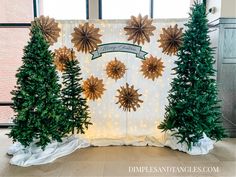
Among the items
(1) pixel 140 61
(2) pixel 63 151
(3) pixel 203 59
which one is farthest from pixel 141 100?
(2) pixel 63 151

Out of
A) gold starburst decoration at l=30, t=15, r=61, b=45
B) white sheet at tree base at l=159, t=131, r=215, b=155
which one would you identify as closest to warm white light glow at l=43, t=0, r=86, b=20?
gold starburst decoration at l=30, t=15, r=61, b=45

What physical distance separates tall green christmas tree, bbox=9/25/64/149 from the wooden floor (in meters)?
0.42

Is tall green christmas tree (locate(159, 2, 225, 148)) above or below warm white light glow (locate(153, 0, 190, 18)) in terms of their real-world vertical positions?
below

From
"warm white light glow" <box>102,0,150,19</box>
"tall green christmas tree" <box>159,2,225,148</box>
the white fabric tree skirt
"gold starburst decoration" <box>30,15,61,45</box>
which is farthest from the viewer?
"warm white light glow" <box>102,0,150,19</box>

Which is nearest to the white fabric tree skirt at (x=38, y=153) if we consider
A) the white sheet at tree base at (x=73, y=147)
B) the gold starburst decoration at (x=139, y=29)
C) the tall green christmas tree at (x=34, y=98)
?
the white sheet at tree base at (x=73, y=147)

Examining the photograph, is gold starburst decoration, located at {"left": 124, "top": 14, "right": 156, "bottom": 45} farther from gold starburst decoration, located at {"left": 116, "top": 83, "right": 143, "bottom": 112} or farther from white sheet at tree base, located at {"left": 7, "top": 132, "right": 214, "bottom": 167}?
white sheet at tree base, located at {"left": 7, "top": 132, "right": 214, "bottom": 167}

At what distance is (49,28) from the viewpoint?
152 inches

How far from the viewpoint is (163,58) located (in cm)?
398

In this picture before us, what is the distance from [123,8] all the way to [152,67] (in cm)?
165

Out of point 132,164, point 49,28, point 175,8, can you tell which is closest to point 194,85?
point 132,164

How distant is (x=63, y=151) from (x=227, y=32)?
3.39 metres

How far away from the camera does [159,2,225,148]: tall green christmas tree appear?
3.51 meters

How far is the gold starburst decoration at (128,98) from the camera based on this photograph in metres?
4.02

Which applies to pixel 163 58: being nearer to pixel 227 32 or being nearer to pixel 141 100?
pixel 141 100
